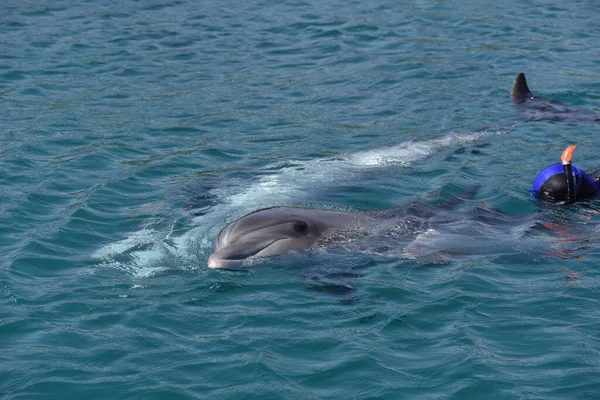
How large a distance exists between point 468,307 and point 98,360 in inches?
144

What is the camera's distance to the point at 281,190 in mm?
13016

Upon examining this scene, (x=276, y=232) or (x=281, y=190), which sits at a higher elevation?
(x=276, y=232)

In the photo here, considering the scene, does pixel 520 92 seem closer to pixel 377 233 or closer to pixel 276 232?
pixel 377 233

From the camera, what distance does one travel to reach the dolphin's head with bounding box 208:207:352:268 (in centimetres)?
1023

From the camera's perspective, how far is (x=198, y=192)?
1297 centimetres

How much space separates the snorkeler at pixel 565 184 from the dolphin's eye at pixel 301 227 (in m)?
3.51

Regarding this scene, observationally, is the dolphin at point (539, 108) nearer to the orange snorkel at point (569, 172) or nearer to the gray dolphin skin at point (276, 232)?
the orange snorkel at point (569, 172)

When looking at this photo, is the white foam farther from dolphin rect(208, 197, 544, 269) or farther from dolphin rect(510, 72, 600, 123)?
dolphin rect(510, 72, 600, 123)

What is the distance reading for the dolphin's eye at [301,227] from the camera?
10688mm

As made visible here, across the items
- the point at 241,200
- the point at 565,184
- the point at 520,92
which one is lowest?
the point at 241,200

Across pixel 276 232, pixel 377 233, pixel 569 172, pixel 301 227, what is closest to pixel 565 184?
pixel 569 172

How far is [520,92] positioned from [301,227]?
7.46m

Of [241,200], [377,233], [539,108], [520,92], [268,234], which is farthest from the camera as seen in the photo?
[520,92]

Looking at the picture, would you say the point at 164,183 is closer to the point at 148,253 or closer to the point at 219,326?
the point at 148,253
